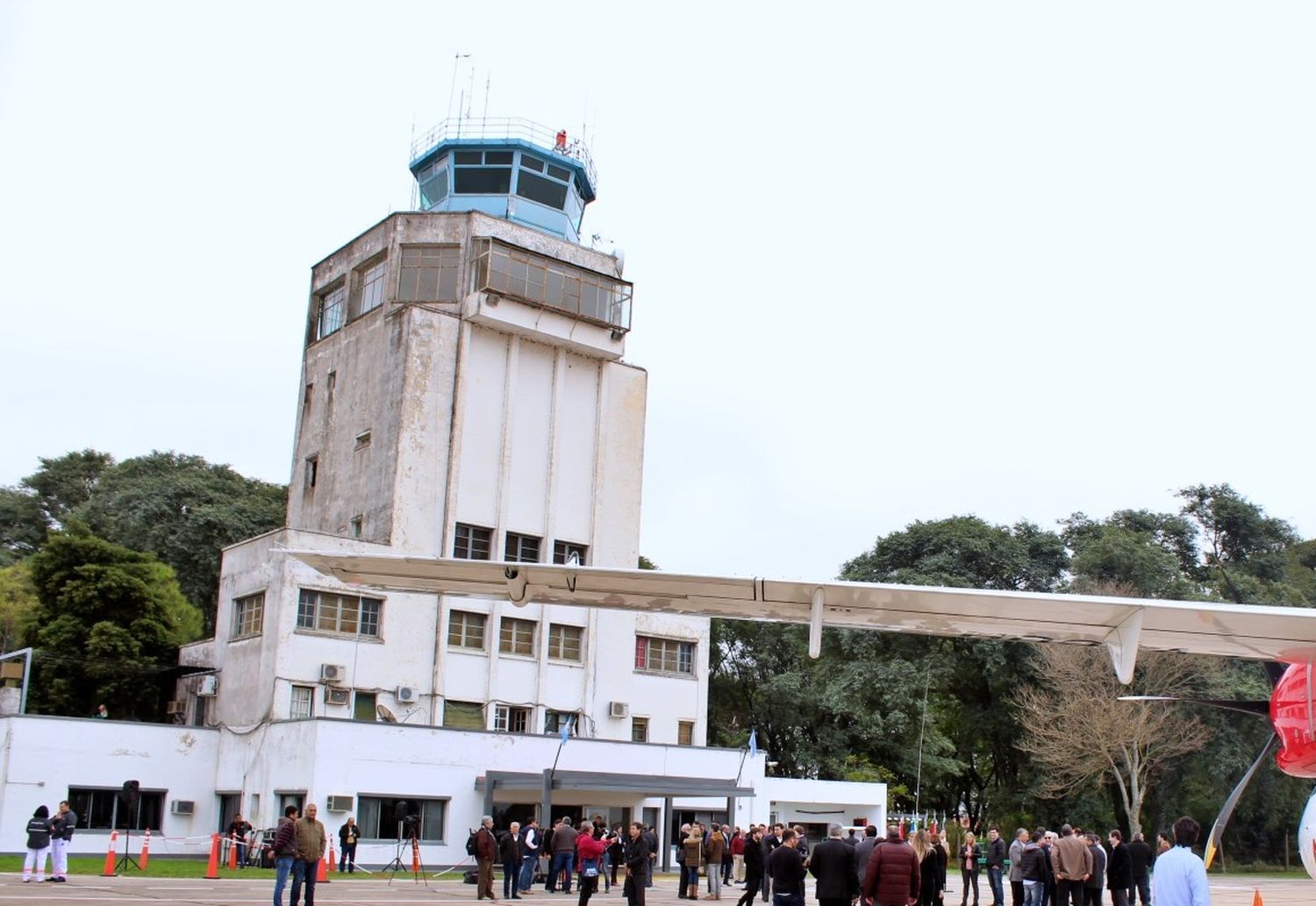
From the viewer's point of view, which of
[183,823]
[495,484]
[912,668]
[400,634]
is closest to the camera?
[183,823]

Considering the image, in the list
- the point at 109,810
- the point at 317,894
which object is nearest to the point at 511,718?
the point at 109,810

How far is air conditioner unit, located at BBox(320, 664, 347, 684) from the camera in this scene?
35.8 m

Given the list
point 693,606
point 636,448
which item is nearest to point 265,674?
point 636,448

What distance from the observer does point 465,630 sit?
128 feet

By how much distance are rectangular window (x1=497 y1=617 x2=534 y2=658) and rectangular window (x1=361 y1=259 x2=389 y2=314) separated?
1122 cm

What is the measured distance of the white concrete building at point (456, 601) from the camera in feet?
113

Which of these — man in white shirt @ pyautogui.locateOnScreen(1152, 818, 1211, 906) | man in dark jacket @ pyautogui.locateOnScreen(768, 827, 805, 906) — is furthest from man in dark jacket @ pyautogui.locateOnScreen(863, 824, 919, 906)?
man in white shirt @ pyautogui.locateOnScreen(1152, 818, 1211, 906)

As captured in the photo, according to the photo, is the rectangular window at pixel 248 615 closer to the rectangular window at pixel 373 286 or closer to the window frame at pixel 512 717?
the window frame at pixel 512 717

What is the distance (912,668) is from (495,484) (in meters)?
20.6

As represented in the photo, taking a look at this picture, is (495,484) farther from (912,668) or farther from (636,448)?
(912,668)

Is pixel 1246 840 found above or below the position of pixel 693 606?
below

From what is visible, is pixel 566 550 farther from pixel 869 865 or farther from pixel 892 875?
pixel 892 875

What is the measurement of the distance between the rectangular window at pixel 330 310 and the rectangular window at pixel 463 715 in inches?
548

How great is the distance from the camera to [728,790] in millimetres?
A: 36594
